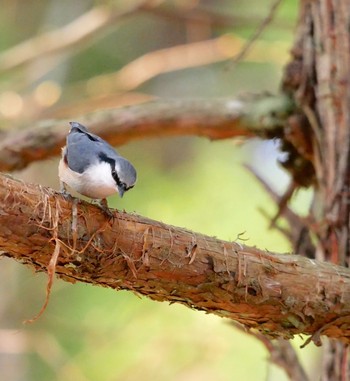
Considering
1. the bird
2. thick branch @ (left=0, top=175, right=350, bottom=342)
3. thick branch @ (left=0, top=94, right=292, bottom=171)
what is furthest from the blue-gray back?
thick branch @ (left=0, top=94, right=292, bottom=171)

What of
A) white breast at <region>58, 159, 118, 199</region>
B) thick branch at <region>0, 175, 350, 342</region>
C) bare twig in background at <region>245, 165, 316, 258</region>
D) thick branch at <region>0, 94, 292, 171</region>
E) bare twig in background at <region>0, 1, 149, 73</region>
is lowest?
thick branch at <region>0, 175, 350, 342</region>

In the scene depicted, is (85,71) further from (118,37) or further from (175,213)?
(175,213)

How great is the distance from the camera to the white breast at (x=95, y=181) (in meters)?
1.74

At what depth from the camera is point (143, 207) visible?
466cm

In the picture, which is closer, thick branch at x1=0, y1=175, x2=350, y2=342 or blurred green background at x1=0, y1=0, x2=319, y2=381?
thick branch at x1=0, y1=175, x2=350, y2=342

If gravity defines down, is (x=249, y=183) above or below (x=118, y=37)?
below

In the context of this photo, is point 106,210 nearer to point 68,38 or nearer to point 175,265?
point 175,265

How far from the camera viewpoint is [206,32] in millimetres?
4383

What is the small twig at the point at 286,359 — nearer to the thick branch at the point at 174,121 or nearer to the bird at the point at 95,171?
the thick branch at the point at 174,121

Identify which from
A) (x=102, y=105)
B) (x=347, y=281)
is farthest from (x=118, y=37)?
(x=347, y=281)

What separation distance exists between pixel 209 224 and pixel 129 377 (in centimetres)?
99

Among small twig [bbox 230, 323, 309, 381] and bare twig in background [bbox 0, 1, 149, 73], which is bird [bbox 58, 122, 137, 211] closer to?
small twig [bbox 230, 323, 309, 381]

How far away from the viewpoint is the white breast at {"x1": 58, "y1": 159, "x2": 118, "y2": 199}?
5.71 ft

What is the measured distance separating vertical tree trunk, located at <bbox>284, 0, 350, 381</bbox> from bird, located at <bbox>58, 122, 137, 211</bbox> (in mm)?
1004
